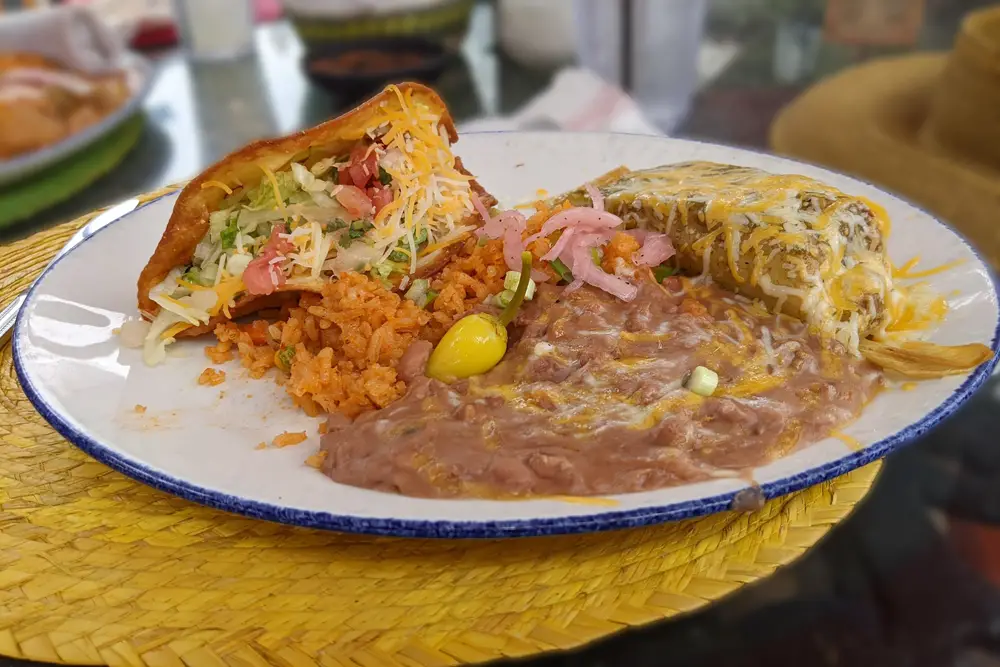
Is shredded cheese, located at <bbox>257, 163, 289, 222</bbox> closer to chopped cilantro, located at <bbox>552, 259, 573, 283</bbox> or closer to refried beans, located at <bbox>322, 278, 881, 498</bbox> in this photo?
refried beans, located at <bbox>322, 278, 881, 498</bbox>

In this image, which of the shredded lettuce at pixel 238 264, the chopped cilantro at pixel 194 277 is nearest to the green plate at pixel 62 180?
the chopped cilantro at pixel 194 277

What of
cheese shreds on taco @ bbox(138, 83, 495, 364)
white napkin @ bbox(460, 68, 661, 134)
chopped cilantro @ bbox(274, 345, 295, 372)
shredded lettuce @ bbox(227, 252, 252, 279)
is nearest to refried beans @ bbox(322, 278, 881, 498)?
chopped cilantro @ bbox(274, 345, 295, 372)

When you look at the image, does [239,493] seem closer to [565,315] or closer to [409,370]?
[409,370]

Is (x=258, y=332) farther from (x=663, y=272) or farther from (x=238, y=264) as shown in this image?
(x=663, y=272)

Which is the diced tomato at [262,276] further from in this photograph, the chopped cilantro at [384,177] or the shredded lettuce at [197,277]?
the chopped cilantro at [384,177]

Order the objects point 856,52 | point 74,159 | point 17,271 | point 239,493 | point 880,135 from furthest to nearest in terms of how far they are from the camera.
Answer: point 856,52 < point 74,159 < point 880,135 < point 17,271 < point 239,493

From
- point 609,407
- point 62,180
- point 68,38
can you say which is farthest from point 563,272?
point 68,38

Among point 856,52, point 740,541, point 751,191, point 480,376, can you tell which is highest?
point 751,191

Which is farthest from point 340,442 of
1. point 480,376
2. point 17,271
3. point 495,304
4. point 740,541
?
point 17,271
